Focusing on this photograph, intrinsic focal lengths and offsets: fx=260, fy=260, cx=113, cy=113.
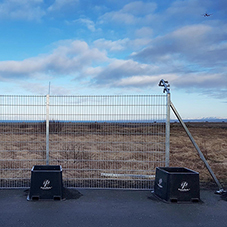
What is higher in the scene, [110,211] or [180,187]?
[180,187]

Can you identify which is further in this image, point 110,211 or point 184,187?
point 184,187

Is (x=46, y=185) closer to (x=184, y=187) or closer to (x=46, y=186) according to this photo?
(x=46, y=186)

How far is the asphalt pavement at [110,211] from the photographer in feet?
16.3

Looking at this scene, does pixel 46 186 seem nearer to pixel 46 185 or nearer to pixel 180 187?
pixel 46 185

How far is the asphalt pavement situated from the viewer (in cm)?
496

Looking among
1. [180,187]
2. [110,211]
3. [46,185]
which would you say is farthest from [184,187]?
[46,185]

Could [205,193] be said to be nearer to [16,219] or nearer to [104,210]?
[104,210]

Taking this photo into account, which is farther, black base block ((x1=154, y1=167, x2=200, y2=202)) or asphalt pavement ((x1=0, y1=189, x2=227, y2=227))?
black base block ((x1=154, y1=167, x2=200, y2=202))

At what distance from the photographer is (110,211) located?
5.53 meters

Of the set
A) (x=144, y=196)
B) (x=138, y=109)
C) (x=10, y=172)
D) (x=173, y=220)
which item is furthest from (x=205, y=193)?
(x=10, y=172)

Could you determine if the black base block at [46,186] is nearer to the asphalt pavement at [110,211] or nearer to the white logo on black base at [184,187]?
the asphalt pavement at [110,211]

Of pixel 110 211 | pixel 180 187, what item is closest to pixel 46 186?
pixel 110 211

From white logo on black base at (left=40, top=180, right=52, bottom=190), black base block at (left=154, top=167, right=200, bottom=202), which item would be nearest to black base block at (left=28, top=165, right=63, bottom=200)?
white logo on black base at (left=40, top=180, right=52, bottom=190)

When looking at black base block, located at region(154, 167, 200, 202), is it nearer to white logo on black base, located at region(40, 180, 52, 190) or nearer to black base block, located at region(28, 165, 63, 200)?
black base block, located at region(28, 165, 63, 200)
